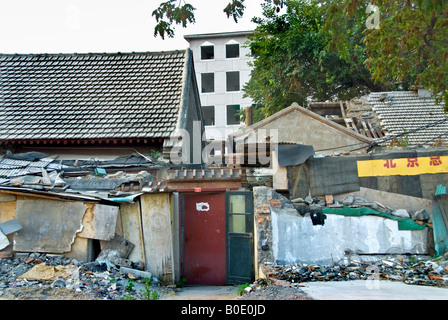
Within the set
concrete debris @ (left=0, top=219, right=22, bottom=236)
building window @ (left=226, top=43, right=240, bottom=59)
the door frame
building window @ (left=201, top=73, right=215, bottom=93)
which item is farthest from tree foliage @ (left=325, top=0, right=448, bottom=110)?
building window @ (left=201, top=73, right=215, bottom=93)

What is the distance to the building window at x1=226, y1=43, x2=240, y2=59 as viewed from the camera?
111 feet

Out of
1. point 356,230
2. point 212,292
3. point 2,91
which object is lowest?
point 212,292

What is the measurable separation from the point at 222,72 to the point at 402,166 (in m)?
26.3

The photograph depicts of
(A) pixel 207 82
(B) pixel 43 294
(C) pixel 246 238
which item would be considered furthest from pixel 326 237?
(A) pixel 207 82

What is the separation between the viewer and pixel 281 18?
21.2 m

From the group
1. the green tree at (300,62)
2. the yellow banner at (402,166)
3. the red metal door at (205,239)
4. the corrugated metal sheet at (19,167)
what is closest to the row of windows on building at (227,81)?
the green tree at (300,62)

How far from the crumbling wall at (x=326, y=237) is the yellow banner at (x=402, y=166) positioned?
3.86 feet

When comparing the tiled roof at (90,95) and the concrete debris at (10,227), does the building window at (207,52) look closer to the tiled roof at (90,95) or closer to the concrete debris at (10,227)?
the tiled roof at (90,95)

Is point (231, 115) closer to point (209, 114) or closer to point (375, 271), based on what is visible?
point (209, 114)

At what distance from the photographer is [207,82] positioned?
112 feet

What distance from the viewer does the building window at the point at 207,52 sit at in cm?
3388
